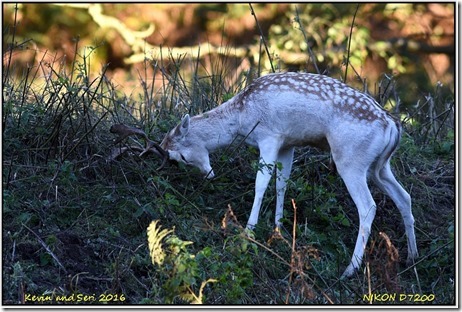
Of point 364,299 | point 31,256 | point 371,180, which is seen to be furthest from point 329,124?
point 31,256

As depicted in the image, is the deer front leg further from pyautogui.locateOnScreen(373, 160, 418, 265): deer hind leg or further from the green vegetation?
pyautogui.locateOnScreen(373, 160, 418, 265): deer hind leg

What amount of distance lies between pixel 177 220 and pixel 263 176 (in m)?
0.78

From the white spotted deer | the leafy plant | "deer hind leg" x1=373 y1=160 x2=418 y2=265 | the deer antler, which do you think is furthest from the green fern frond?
"deer hind leg" x1=373 y1=160 x2=418 y2=265

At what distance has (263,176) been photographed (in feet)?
25.6

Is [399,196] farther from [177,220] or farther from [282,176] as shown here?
[177,220]

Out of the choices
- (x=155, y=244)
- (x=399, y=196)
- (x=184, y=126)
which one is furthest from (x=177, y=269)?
(x=399, y=196)

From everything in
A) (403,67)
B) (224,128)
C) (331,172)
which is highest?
(224,128)

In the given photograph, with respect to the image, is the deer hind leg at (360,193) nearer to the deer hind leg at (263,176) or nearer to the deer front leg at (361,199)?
the deer front leg at (361,199)

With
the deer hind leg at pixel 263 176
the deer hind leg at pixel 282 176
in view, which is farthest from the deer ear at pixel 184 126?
the deer hind leg at pixel 282 176

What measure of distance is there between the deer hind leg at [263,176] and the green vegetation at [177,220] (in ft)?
0.38

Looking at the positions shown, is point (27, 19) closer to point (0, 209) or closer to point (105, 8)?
point (105, 8)

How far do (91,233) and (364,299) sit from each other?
2.13 meters

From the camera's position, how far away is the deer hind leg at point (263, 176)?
7727mm

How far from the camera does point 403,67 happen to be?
644 inches
